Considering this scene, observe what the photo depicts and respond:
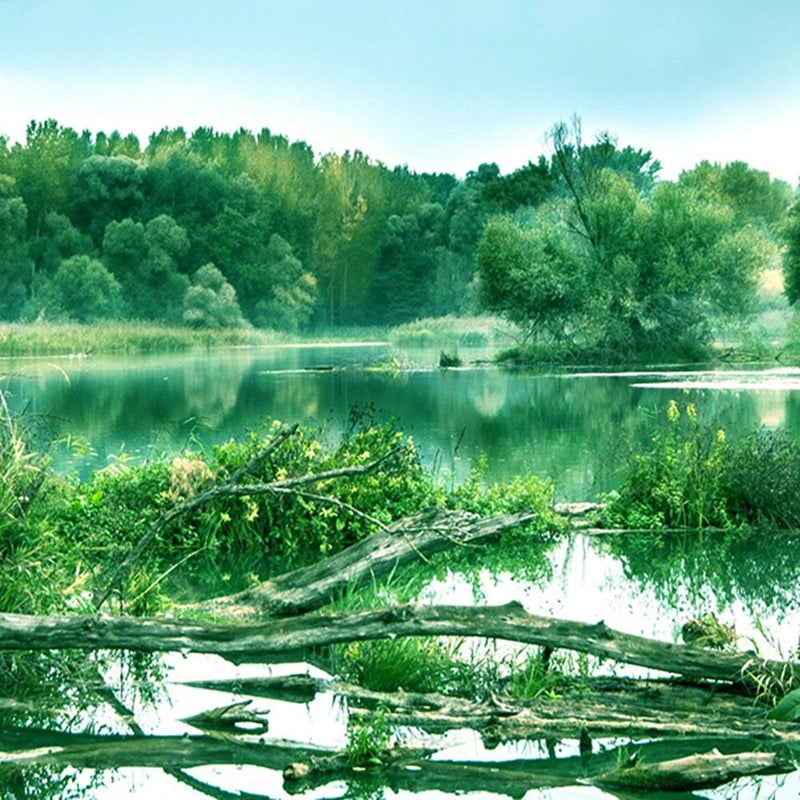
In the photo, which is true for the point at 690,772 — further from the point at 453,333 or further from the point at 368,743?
the point at 453,333

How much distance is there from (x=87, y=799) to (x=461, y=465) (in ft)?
40.3

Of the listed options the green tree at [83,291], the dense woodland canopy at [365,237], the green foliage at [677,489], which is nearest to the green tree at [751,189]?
the dense woodland canopy at [365,237]

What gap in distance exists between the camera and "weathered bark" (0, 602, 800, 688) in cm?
646

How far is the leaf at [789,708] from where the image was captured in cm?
612

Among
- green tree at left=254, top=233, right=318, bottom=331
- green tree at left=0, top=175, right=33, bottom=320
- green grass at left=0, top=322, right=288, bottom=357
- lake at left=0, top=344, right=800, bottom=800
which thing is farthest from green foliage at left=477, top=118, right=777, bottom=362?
green tree at left=0, top=175, right=33, bottom=320

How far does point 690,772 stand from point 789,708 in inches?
33.2

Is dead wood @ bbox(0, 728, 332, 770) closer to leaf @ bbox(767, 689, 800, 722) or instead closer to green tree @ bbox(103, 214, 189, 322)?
leaf @ bbox(767, 689, 800, 722)

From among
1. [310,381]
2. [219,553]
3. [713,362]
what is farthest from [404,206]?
[219,553]

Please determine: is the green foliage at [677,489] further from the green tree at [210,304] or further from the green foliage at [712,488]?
the green tree at [210,304]

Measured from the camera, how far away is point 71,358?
54281mm

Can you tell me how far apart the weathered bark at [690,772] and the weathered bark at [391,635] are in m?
0.90

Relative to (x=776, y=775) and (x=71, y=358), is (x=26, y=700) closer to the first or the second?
(x=776, y=775)

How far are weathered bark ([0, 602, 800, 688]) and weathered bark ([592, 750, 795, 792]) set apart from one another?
0.90 m

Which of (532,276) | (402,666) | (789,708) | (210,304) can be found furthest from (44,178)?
(789,708)
